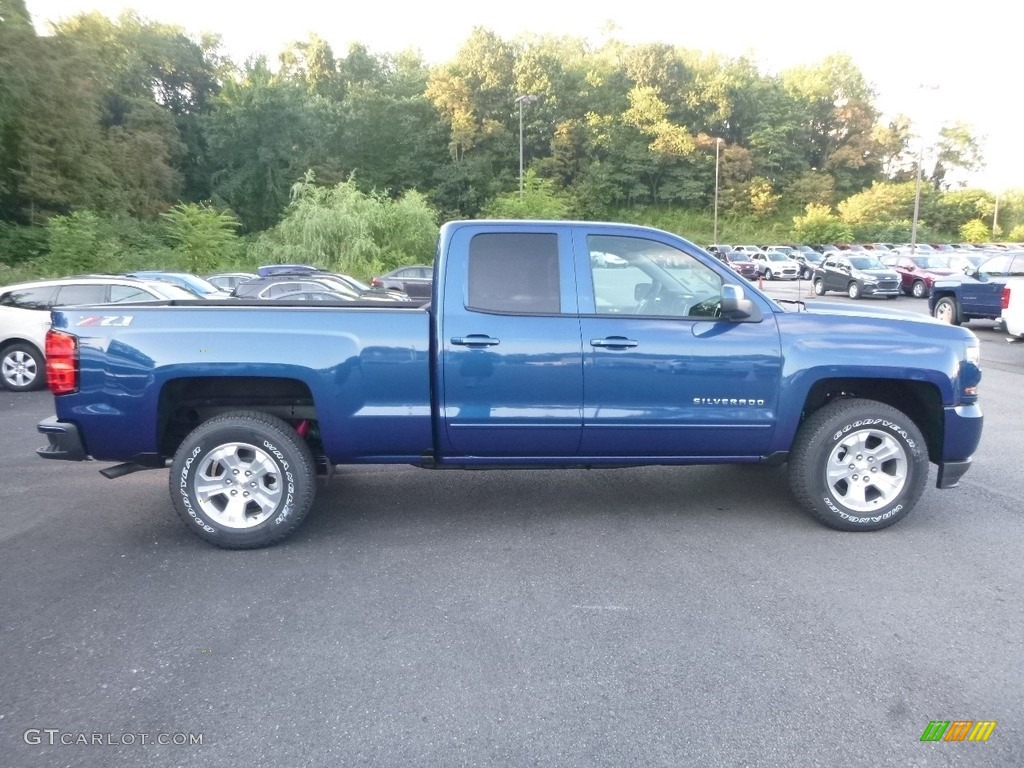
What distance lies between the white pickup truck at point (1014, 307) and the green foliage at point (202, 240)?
33.4 meters

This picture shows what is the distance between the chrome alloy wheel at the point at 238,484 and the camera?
16.4 feet

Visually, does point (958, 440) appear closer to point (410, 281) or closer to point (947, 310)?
point (947, 310)

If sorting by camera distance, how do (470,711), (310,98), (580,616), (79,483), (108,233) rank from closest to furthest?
1. (470,711)
2. (580,616)
3. (79,483)
4. (108,233)
5. (310,98)

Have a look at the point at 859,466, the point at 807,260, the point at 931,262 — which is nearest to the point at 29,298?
the point at 859,466

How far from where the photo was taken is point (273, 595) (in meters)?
4.35

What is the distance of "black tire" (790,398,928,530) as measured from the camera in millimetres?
5215

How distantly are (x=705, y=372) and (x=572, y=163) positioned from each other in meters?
70.2

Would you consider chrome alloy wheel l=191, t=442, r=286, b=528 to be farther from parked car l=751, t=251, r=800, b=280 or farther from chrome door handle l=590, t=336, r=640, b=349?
parked car l=751, t=251, r=800, b=280

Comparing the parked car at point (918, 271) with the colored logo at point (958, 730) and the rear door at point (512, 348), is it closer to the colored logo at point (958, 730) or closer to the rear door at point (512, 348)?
the rear door at point (512, 348)

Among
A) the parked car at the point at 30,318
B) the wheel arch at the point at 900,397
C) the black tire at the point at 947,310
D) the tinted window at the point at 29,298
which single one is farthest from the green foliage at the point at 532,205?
the wheel arch at the point at 900,397

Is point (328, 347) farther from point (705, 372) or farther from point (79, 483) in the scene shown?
point (79, 483)

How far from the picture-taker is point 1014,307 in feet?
45.9

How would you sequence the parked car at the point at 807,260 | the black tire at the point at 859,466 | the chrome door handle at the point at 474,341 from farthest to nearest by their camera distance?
the parked car at the point at 807,260 → the black tire at the point at 859,466 → the chrome door handle at the point at 474,341

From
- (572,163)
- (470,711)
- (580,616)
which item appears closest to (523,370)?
(580,616)
